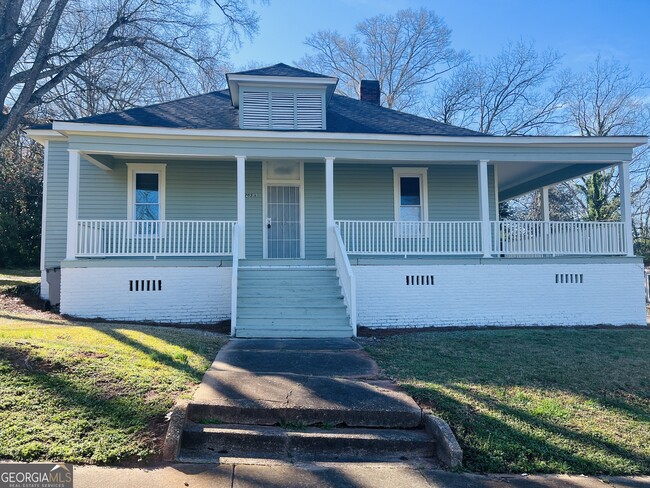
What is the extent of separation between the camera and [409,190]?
12.9 metres

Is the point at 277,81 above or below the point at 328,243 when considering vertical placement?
above

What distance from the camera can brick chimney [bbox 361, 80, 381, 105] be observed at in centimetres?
1598

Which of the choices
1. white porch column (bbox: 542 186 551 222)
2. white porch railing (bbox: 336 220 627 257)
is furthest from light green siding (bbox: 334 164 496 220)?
white porch column (bbox: 542 186 551 222)

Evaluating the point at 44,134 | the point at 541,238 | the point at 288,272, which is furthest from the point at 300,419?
the point at 44,134

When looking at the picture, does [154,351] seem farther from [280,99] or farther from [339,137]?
[280,99]

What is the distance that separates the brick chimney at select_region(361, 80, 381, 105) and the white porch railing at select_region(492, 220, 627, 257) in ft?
23.4

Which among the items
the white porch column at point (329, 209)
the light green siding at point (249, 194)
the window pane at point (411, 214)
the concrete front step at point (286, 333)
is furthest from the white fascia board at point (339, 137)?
the concrete front step at point (286, 333)

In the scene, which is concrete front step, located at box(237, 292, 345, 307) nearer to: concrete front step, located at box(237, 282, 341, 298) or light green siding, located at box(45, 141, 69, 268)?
concrete front step, located at box(237, 282, 341, 298)

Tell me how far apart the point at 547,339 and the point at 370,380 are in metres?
4.29

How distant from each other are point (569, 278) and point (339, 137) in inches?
245

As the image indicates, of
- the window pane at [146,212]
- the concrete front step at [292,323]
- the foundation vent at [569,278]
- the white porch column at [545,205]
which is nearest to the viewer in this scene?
the concrete front step at [292,323]

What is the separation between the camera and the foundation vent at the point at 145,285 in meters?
9.77

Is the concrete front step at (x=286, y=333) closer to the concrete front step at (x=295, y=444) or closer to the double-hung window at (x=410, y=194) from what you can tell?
the concrete front step at (x=295, y=444)

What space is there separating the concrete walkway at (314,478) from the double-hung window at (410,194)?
9.43m
